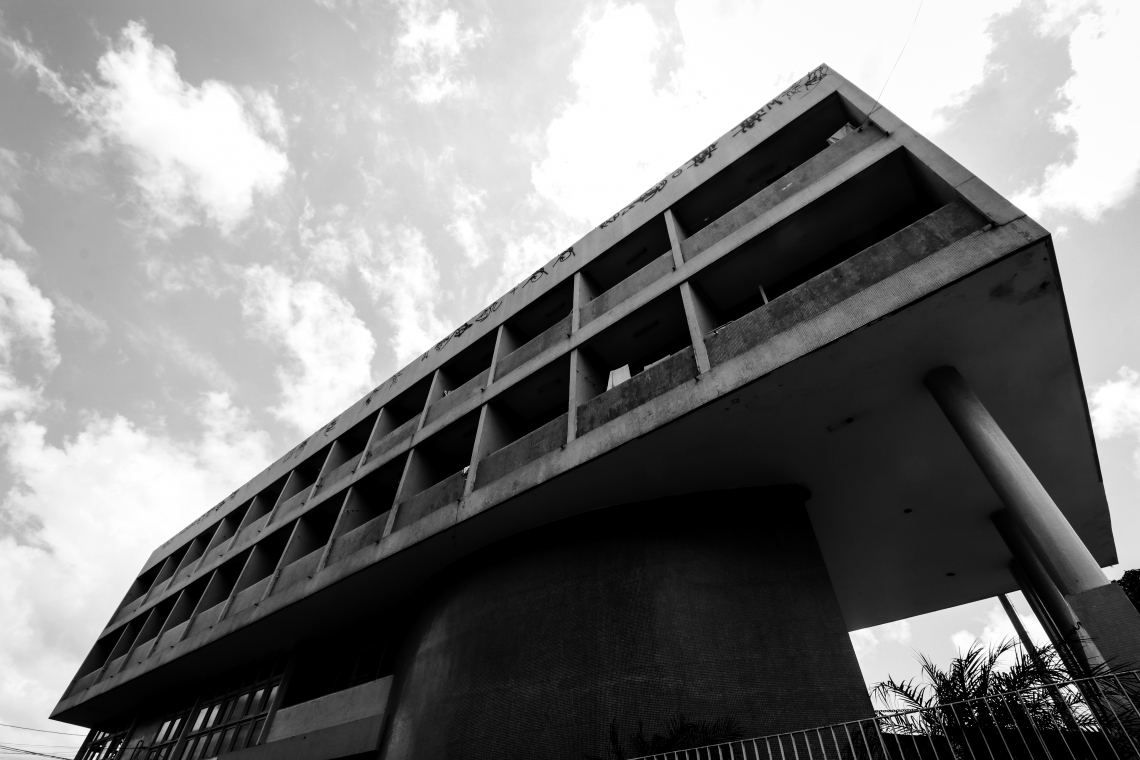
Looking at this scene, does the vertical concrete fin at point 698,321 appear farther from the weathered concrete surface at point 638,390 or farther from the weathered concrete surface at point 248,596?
the weathered concrete surface at point 248,596

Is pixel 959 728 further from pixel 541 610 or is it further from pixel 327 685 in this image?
pixel 327 685

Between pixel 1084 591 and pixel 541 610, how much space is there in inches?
320

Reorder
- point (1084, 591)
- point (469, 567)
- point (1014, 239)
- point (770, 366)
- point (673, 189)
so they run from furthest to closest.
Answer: point (673, 189)
point (469, 567)
point (770, 366)
point (1014, 239)
point (1084, 591)

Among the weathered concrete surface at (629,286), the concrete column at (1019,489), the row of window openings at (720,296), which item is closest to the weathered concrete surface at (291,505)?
the row of window openings at (720,296)

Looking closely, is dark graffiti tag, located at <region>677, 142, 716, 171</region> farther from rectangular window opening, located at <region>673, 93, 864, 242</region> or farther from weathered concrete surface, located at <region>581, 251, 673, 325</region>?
weathered concrete surface, located at <region>581, 251, 673, 325</region>

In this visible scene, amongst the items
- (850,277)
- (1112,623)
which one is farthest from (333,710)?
(1112,623)

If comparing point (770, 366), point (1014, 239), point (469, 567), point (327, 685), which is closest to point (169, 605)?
point (327, 685)

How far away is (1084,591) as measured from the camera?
22.5 feet

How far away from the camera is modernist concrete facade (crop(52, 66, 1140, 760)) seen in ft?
28.8

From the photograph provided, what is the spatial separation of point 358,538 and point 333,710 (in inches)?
161

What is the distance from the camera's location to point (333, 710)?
46.9 feet

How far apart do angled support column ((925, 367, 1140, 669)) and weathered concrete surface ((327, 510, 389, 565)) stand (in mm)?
11991

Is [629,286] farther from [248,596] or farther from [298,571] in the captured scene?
[248,596]

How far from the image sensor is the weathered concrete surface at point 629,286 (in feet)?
42.5
